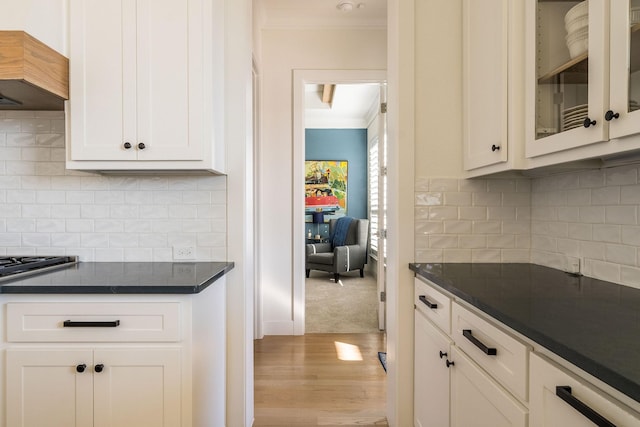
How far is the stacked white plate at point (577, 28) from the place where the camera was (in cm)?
109

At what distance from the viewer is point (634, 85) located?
3.05 ft

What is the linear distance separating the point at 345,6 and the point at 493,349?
2.95 meters

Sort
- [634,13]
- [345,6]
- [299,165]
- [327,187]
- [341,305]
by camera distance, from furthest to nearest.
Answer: [327,187] → [341,305] → [299,165] → [345,6] → [634,13]

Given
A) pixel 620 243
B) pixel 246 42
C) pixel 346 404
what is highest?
pixel 246 42

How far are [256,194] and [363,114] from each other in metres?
4.12

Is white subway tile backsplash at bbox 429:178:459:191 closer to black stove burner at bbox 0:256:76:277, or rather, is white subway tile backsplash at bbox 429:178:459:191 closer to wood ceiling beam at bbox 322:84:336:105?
black stove burner at bbox 0:256:76:277

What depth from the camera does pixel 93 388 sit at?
1.31 m

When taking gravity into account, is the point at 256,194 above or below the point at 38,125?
below

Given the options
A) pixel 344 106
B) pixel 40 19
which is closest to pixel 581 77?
pixel 40 19

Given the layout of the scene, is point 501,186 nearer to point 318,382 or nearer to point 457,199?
point 457,199

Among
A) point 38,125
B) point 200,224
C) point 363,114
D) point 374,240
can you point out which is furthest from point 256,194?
point 363,114

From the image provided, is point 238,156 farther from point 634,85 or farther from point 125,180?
point 634,85

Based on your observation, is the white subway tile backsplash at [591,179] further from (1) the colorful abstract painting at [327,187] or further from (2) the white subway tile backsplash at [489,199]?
(1) the colorful abstract painting at [327,187]

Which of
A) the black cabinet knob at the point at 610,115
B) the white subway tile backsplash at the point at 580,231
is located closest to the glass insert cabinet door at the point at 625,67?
the black cabinet knob at the point at 610,115
